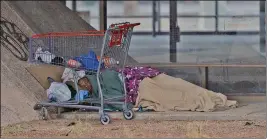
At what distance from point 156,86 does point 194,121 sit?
0.81m

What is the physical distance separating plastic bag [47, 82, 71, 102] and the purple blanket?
2.63 ft

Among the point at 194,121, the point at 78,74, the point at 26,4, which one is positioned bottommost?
the point at 194,121

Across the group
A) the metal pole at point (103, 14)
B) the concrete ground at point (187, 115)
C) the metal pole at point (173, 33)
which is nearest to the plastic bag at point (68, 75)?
the concrete ground at point (187, 115)

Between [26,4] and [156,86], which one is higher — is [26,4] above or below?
above

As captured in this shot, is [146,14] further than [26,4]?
Yes

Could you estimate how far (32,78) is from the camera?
8836 millimetres

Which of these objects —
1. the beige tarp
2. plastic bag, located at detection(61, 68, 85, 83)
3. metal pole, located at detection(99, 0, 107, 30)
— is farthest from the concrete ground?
metal pole, located at detection(99, 0, 107, 30)

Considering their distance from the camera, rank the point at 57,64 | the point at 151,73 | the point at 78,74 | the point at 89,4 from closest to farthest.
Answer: the point at 57,64
the point at 78,74
the point at 151,73
the point at 89,4

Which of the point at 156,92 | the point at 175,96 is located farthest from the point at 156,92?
the point at 175,96

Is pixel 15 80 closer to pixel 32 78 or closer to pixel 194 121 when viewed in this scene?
pixel 32 78

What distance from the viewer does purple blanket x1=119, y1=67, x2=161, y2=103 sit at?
353 inches

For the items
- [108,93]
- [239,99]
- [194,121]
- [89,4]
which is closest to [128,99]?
[108,93]

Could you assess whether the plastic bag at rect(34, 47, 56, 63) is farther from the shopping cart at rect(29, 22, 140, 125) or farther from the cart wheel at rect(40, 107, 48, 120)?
the cart wheel at rect(40, 107, 48, 120)

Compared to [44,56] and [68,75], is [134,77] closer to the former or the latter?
[68,75]
